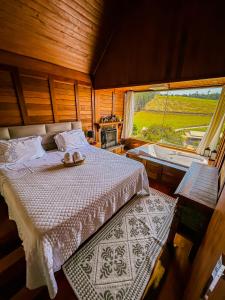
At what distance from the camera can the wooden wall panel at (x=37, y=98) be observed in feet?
7.75

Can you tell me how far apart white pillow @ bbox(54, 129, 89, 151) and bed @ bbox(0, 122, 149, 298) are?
0.43m

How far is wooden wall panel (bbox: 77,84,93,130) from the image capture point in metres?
3.27

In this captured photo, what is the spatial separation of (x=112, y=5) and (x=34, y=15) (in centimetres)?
133

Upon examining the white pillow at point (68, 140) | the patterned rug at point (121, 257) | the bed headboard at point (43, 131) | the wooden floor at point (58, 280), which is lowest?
the wooden floor at point (58, 280)

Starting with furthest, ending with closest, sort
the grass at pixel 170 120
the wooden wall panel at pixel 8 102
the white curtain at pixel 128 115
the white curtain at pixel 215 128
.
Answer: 1. the white curtain at pixel 128 115
2. the grass at pixel 170 120
3. the white curtain at pixel 215 128
4. the wooden wall panel at pixel 8 102

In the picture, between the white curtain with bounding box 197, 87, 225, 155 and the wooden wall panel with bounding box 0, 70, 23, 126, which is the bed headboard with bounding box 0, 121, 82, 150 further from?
the white curtain with bounding box 197, 87, 225, 155

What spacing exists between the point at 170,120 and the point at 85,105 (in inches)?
98.3

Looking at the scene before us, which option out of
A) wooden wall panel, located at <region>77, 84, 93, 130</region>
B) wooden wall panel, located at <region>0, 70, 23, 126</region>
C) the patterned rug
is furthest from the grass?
wooden wall panel, located at <region>0, 70, 23, 126</region>

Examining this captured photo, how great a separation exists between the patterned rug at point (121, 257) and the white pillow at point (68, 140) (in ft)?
5.24

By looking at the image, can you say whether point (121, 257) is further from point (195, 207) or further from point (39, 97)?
point (39, 97)

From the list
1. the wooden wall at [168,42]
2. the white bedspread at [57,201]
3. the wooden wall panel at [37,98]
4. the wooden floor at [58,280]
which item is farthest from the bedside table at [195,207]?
the wooden wall panel at [37,98]

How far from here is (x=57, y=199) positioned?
1264 mm

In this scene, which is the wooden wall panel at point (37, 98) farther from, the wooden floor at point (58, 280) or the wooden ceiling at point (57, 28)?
the wooden floor at point (58, 280)

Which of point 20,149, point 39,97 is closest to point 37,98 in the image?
point 39,97
